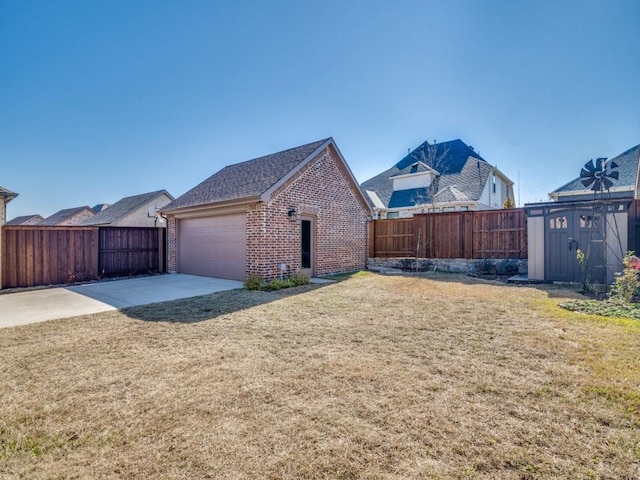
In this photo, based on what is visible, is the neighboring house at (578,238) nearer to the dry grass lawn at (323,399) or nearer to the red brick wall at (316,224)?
the dry grass lawn at (323,399)

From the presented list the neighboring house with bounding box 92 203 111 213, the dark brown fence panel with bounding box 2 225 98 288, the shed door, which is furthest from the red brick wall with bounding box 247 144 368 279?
the neighboring house with bounding box 92 203 111 213

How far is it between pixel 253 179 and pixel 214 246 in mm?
2850

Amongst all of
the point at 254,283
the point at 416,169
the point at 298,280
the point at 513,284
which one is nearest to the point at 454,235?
the point at 513,284

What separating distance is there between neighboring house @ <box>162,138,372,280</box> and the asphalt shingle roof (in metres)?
0.07

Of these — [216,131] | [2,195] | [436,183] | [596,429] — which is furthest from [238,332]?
[436,183]

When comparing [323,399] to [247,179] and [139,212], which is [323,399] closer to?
[247,179]

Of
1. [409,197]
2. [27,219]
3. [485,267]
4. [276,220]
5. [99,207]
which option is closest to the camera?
[276,220]

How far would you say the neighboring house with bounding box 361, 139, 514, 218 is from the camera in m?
19.5

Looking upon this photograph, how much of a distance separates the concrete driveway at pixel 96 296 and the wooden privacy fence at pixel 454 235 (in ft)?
Result: 26.2

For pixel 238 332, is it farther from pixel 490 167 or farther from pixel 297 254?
pixel 490 167

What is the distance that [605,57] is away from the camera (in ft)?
31.9

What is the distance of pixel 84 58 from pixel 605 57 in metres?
16.0

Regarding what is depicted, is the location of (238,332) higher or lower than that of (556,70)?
lower

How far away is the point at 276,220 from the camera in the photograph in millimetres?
10250
